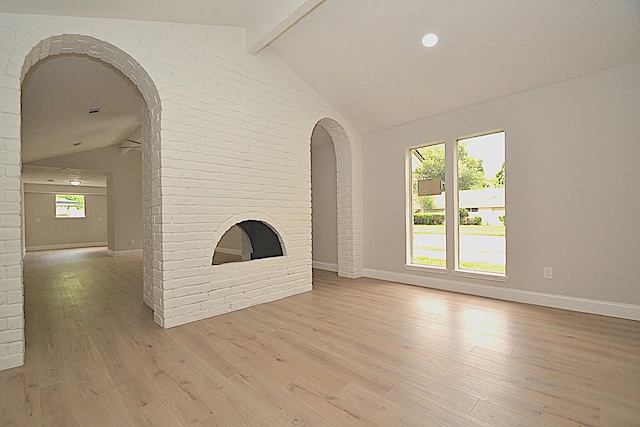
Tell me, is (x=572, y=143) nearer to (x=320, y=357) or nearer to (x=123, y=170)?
(x=320, y=357)

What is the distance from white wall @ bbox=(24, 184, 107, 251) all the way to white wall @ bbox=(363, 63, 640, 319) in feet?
45.0

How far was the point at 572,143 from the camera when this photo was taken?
3.46m

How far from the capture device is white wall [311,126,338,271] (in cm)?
652

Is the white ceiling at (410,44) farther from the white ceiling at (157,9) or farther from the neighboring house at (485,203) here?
the neighboring house at (485,203)

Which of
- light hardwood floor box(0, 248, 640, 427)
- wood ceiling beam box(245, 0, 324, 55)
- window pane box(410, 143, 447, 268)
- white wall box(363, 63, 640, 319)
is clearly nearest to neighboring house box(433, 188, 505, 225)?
white wall box(363, 63, 640, 319)

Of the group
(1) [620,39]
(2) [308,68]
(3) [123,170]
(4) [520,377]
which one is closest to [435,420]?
(4) [520,377]

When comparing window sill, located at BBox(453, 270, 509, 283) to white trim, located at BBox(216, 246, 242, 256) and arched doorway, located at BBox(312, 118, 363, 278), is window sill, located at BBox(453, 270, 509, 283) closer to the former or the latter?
arched doorway, located at BBox(312, 118, 363, 278)

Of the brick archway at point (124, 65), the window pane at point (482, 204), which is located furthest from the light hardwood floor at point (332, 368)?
the brick archway at point (124, 65)

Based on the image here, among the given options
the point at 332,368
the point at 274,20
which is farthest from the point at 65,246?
the point at 332,368

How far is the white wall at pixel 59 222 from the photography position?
11156mm

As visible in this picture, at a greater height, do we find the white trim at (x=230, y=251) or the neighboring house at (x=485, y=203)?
the neighboring house at (x=485, y=203)

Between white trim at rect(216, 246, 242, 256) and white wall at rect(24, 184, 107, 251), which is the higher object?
white wall at rect(24, 184, 107, 251)

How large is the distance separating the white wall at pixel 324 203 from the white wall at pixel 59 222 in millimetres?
10482

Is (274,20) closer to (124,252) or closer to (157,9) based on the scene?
(157,9)
